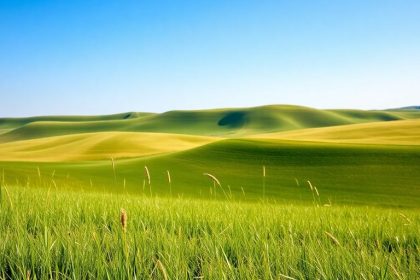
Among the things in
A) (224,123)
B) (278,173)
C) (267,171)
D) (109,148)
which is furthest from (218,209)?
(224,123)

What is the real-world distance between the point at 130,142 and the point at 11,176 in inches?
1599

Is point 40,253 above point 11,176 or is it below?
above

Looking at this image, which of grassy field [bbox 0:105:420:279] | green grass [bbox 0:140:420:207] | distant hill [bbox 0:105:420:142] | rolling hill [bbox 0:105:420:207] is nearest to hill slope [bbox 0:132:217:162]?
grassy field [bbox 0:105:420:279]

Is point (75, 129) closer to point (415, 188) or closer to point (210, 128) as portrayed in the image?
point (210, 128)

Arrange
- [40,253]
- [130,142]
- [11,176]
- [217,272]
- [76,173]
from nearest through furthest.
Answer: [217,272], [40,253], [11,176], [76,173], [130,142]

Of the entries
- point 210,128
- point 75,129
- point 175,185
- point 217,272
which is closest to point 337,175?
point 175,185

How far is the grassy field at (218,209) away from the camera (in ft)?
7.68

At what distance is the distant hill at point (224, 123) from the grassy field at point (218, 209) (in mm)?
74610

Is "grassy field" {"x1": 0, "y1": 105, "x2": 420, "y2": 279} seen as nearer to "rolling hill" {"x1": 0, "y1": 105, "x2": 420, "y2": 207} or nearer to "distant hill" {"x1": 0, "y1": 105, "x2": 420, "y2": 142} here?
"rolling hill" {"x1": 0, "y1": 105, "x2": 420, "y2": 207}

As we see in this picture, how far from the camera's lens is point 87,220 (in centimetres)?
413

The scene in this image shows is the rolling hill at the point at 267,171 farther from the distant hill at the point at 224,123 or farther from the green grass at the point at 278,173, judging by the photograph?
the distant hill at the point at 224,123

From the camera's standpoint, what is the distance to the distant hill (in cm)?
14262

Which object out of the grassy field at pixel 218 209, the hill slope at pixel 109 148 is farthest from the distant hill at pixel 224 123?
the grassy field at pixel 218 209

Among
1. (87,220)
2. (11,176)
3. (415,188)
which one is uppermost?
(87,220)
